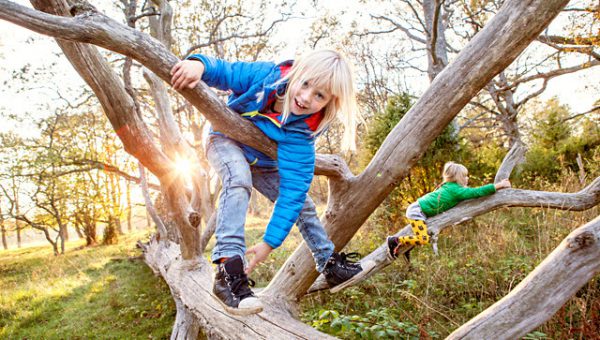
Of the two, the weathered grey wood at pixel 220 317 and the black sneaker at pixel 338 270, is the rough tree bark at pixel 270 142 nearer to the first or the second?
the weathered grey wood at pixel 220 317

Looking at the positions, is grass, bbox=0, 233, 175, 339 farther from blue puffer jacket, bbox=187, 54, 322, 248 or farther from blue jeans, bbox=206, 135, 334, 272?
blue puffer jacket, bbox=187, 54, 322, 248

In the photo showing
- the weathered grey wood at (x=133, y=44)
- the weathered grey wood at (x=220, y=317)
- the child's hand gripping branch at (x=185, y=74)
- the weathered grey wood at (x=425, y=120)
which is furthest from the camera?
the weathered grey wood at (x=220, y=317)

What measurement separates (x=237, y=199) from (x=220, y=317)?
1.20 m

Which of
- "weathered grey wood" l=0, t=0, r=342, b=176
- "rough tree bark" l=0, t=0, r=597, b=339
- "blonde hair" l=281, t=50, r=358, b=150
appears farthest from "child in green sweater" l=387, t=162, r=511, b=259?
"weathered grey wood" l=0, t=0, r=342, b=176

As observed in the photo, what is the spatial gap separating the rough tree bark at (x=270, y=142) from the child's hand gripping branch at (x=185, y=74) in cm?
5

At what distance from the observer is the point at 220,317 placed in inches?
100

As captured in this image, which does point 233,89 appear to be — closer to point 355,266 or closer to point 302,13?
point 355,266

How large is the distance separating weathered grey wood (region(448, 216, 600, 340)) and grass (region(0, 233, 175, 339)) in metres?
4.27

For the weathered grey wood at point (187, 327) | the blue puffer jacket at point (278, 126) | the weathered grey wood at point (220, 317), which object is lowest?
the weathered grey wood at point (187, 327)

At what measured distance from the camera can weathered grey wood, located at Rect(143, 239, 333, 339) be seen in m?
2.17

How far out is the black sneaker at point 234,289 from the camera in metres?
1.78

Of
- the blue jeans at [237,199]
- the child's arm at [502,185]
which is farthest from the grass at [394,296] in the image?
the child's arm at [502,185]

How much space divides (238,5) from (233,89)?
8112 millimetres

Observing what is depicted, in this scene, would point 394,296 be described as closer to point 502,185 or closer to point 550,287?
point 502,185
